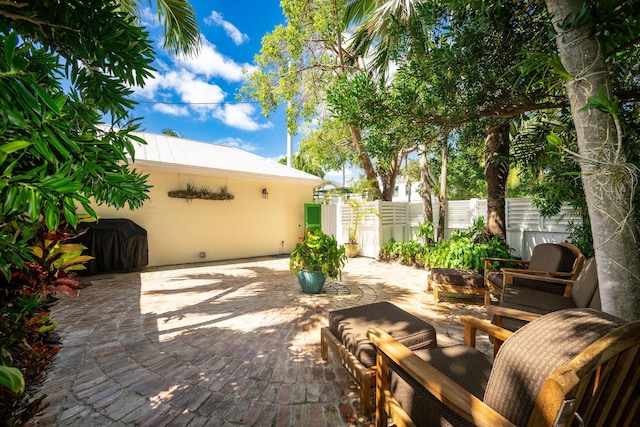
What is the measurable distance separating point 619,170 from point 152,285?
651cm

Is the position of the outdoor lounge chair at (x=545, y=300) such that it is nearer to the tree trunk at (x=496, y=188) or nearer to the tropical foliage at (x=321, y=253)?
the tropical foliage at (x=321, y=253)

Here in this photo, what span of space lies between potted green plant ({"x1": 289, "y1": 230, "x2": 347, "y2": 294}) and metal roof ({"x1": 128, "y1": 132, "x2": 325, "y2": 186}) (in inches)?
164

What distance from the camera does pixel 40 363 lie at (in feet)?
5.54

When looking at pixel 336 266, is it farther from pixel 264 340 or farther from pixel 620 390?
pixel 620 390

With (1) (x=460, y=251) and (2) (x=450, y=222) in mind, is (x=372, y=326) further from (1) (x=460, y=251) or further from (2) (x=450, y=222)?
(2) (x=450, y=222)

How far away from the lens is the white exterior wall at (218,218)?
272 inches

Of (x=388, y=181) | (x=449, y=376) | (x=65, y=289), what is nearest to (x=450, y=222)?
(x=388, y=181)

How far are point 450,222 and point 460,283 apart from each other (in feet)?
13.2

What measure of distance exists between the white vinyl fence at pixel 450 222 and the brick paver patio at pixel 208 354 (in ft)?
9.70

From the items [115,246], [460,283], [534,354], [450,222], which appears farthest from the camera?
[450,222]

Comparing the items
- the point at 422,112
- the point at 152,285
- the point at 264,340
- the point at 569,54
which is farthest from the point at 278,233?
the point at 569,54

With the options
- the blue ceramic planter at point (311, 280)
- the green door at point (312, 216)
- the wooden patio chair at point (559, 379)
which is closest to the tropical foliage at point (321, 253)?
the blue ceramic planter at point (311, 280)

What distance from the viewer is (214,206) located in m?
7.80

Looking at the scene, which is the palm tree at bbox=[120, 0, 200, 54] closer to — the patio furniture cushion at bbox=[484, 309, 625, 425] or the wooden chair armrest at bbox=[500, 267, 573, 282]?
the patio furniture cushion at bbox=[484, 309, 625, 425]
